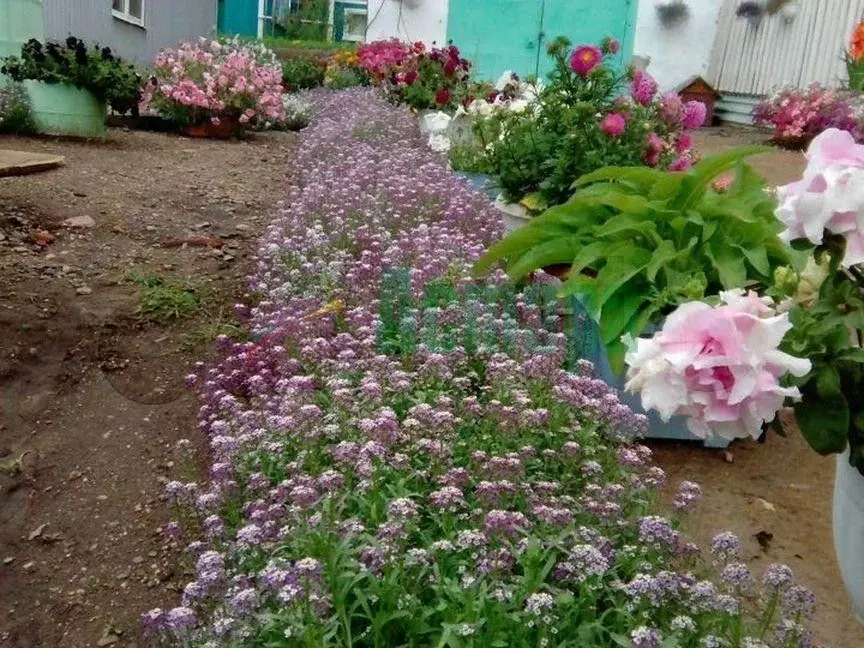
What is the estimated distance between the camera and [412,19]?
18047mm

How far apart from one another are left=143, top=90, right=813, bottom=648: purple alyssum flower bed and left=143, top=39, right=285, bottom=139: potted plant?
7.57 meters

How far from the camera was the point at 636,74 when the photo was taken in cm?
488

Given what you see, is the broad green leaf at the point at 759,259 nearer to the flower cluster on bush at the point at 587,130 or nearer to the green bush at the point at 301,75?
the flower cluster on bush at the point at 587,130

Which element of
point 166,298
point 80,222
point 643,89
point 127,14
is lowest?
point 166,298

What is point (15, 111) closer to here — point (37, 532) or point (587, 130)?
point (587, 130)

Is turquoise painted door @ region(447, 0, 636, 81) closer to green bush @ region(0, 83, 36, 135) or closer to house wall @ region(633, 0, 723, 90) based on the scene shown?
house wall @ region(633, 0, 723, 90)

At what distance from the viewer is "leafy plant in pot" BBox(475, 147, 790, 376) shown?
3.09m

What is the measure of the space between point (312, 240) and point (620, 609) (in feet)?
9.46

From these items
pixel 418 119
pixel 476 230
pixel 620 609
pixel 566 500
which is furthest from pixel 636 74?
pixel 418 119

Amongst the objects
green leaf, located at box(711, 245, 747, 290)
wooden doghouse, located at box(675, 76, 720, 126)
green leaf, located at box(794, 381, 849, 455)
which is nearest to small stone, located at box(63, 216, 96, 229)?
green leaf, located at box(711, 245, 747, 290)

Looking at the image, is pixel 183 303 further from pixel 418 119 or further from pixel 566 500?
pixel 418 119

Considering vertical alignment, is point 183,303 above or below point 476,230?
below

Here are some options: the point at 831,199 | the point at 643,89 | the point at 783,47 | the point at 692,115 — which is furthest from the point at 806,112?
the point at 831,199

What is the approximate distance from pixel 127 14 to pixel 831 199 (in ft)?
42.7
